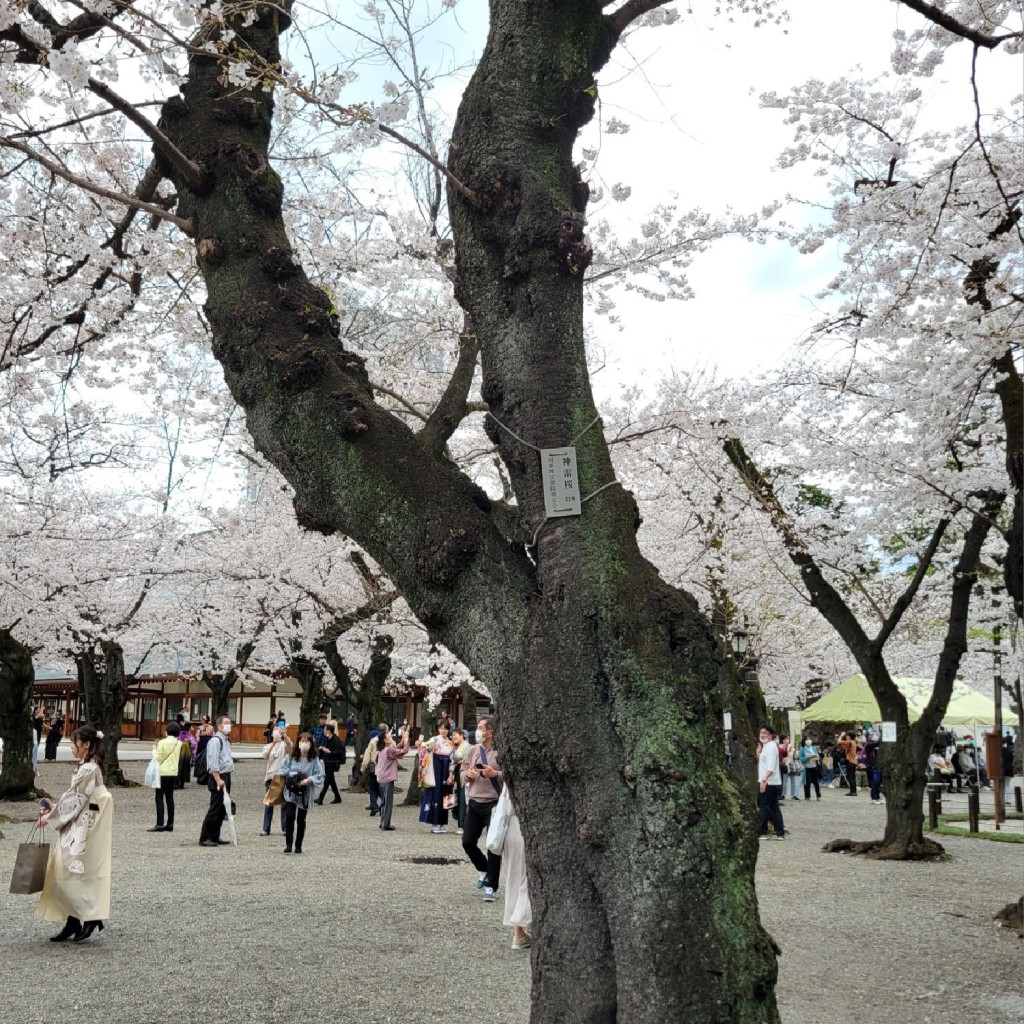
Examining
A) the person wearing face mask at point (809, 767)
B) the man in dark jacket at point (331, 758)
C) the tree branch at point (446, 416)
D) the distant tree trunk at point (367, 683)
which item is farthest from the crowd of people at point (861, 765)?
the tree branch at point (446, 416)

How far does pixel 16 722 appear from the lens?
58.1 ft

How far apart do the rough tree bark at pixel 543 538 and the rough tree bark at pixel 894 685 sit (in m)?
9.07

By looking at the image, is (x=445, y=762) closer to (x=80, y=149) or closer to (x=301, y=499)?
(x=80, y=149)

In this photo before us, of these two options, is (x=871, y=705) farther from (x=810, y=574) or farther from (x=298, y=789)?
(x=298, y=789)

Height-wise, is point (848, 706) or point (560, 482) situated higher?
point (560, 482)

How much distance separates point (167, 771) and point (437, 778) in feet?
13.1

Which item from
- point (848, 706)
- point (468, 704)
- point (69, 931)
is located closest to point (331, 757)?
point (468, 704)

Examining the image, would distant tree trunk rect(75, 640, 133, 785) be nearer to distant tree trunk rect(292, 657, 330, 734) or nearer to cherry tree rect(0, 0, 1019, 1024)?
A: distant tree trunk rect(292, 657, 330, 734)

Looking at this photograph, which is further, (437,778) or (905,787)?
(437,778)

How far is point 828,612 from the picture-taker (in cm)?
1266

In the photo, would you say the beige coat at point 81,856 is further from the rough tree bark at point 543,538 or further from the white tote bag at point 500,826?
the rough tree bark at point 543,538

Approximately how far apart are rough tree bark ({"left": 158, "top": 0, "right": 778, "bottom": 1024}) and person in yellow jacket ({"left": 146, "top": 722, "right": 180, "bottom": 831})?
444 inches

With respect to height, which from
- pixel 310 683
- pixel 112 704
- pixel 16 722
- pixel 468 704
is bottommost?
pixel 16 722

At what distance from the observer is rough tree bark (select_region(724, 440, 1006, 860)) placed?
11.9 m
